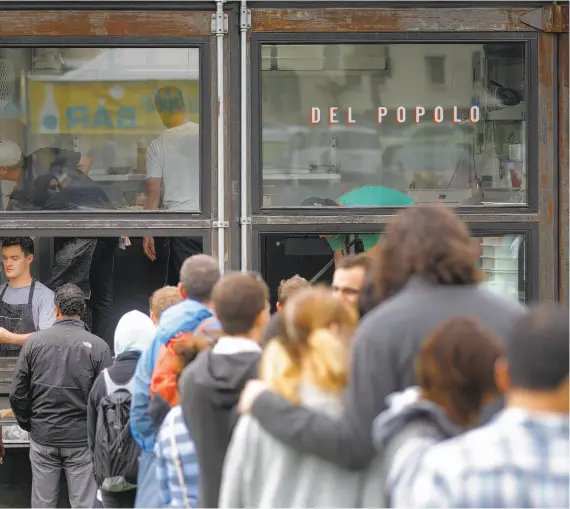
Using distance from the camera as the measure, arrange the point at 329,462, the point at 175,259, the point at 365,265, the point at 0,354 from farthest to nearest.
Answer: the point at 175,259 < the point at 0,354 < the point at 365,265 < the point at 329,462

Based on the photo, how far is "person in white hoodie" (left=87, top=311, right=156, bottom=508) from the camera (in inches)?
205

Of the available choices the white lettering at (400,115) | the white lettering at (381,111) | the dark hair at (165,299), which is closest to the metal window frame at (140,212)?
the white lettering at (381,111)

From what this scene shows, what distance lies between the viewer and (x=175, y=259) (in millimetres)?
7875

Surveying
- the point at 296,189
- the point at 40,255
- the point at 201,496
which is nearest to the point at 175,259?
the point at 40,255

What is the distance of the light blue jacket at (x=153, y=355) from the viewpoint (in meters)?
4.30

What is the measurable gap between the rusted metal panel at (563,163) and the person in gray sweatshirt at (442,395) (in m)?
4.28

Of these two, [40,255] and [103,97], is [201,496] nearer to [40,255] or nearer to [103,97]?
[103,97]

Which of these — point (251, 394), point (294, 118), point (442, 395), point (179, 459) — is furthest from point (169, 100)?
point (442, 395)

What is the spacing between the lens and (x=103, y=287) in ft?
26.4

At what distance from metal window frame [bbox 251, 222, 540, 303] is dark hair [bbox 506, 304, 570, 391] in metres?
4.30

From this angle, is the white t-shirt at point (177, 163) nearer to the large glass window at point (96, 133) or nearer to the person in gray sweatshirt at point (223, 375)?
the large glass window at point (96, 133)

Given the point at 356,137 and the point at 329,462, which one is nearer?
the point at 329,462

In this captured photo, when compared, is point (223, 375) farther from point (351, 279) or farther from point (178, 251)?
point (178, 251)

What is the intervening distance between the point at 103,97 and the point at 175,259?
5.47 feet
